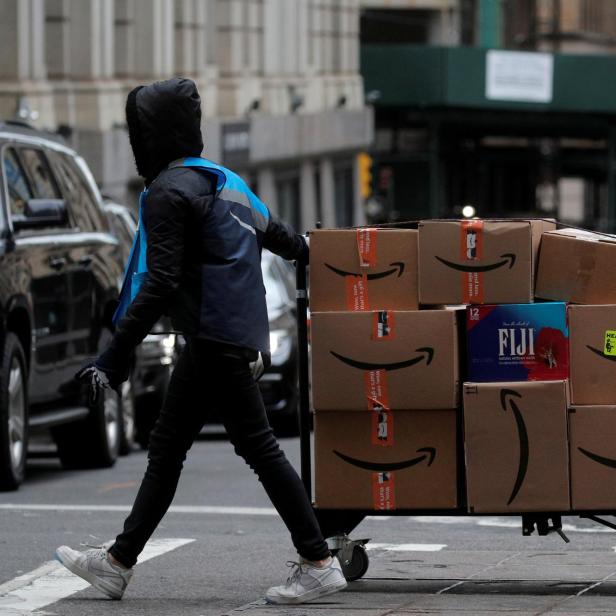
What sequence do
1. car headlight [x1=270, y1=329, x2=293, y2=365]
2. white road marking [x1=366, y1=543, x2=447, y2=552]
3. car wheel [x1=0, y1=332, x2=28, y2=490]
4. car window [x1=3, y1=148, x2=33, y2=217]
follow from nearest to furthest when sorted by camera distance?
white road marking [x1=366, y1=543, x2=447, y2=552], car wheel [x1=0, y1=332, x2=28, y2=490], car window [x1=3, y1=148, x2=33, y2=217], car headlight [x1=270, y1=329, x2=293, y2=365]

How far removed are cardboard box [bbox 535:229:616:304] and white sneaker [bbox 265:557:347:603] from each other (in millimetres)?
1263

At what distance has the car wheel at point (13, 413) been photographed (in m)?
12.1

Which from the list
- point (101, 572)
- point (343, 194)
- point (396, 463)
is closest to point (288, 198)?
point (343, 194)

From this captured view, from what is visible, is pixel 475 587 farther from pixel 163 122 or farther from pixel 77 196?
pixel 77 196

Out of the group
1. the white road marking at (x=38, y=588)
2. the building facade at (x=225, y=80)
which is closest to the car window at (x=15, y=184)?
the white road marking at (x=38, y=588)

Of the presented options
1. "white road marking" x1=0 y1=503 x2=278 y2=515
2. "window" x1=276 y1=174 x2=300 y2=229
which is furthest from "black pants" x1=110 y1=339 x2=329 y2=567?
"window" x1=276 y1=174 x2=300 y2=229

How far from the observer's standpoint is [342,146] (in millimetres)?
48719

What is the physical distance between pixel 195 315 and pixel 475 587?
1463 mm

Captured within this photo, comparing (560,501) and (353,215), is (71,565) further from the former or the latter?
(353,215)

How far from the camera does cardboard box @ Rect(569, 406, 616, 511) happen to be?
780 centimetres

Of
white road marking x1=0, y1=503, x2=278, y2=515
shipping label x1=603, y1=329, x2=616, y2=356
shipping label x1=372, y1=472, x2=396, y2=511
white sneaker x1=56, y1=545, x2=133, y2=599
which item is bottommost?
white road marking x1=0, y1=503, x2=278, y2=515

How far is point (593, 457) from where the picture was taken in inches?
307

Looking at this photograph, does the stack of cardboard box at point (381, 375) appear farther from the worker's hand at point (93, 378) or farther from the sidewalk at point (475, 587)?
the worker's hand at point (93, 378)

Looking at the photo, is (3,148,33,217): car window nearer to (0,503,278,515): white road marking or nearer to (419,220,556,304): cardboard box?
(0,503,278,515): white road marking
